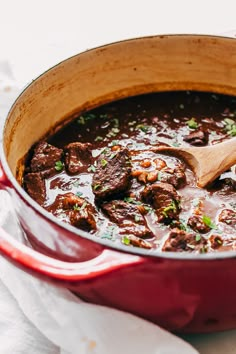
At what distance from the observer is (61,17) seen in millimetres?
4020

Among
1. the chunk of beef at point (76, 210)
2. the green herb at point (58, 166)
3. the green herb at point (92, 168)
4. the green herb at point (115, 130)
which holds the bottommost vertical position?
the chunk of beef at point (76, 210)

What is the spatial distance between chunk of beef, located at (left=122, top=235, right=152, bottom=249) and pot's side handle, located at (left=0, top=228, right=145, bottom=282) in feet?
1.29

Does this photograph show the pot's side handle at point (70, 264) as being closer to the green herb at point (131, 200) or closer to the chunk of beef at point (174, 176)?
the green herb at point (131, 200)

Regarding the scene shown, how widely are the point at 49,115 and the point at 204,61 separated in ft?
2.51

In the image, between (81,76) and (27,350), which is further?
(81,76)

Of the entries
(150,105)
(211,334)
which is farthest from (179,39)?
(211,334)

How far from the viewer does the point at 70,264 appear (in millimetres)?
1963

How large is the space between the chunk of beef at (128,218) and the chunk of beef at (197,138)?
50 centimetres

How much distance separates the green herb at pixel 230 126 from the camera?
117 inches

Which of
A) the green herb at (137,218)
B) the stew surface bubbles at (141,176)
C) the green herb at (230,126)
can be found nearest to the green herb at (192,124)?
the stew surface bubbles at (141,176)

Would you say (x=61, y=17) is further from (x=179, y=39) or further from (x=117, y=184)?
(x=117, y=184)

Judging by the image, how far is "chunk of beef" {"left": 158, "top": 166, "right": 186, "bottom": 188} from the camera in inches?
103

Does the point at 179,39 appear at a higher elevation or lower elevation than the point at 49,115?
higher

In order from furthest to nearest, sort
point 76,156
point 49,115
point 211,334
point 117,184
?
point 49,115 < point 76,156 < point 117,184 < point 211,334
